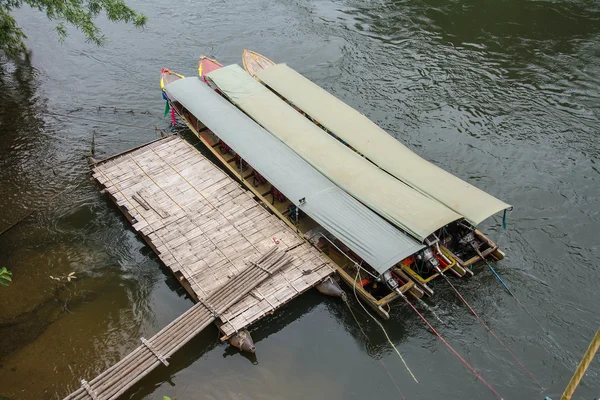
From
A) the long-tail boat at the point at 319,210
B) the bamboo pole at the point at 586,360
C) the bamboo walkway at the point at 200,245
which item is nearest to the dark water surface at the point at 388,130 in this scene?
the bamboo walkway at the point at 200,245

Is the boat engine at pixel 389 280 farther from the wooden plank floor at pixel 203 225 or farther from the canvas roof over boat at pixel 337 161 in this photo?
the wooden plank floor at pixel 203 225

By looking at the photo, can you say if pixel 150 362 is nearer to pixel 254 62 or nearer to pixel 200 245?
pixel 200 245

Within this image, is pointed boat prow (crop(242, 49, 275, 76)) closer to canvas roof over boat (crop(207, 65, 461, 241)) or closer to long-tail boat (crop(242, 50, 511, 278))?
canvas roof over boat (crop(207, 65, 461, 241))

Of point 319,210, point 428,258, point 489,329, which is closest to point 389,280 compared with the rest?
point 428,258

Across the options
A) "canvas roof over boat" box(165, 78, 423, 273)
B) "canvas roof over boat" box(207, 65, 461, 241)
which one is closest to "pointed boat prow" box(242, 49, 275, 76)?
"canvas roof over boat" box(207, 65, 461, 241)

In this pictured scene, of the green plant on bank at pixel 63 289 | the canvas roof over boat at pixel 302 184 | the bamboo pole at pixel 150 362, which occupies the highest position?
the canvas roof over boat at pixel 302 184

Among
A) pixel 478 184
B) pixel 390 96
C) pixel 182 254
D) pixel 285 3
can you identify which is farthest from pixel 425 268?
pixel 285 3

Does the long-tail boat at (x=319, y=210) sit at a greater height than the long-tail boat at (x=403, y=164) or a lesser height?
lesser
